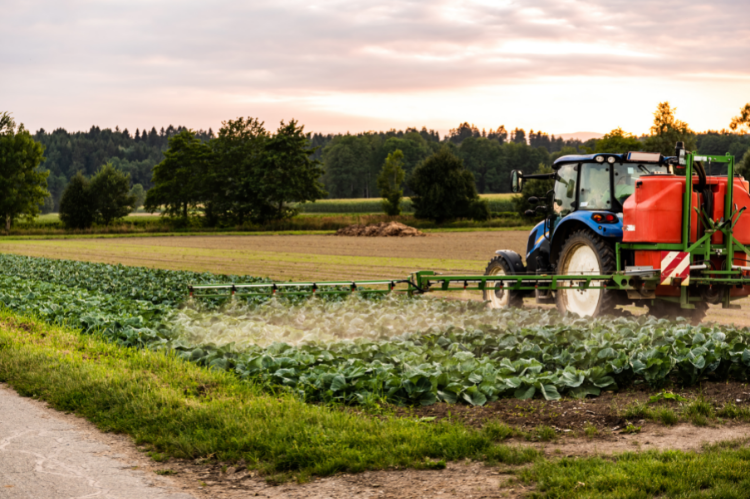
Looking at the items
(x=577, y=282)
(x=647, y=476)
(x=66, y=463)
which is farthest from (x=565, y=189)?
(x=66, y=463)

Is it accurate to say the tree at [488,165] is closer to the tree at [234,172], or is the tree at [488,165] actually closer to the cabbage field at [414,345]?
the tree at [234,172]

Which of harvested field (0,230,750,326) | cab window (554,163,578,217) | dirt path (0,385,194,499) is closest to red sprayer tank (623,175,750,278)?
cab window (554,163,578,217)

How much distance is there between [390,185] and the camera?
94.6 m

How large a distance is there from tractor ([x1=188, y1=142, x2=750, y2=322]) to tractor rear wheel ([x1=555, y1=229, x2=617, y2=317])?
0.05 ft

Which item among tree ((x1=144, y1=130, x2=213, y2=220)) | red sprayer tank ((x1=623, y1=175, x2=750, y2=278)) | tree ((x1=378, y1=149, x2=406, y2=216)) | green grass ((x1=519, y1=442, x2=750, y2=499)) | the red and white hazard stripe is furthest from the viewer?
tree ((x1=378, y1=149, x2=406, y2=216))

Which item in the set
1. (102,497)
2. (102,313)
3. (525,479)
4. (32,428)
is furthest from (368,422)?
(102,313)

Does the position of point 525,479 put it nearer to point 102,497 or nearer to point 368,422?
point 368,422

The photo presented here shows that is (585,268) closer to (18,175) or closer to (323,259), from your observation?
(323,259)

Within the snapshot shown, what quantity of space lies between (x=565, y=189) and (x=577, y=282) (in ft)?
6.11

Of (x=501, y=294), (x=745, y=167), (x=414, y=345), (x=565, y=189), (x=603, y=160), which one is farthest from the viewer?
(x=745, y=167)

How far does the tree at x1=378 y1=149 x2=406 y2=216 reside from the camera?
75500 millimetres

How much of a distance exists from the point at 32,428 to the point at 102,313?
17.8 ft

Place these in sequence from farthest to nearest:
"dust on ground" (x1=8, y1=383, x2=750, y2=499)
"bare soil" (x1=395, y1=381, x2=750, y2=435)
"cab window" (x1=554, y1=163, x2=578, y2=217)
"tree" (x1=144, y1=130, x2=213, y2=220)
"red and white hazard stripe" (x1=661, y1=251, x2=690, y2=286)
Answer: "tree" (x1=144, y1=130, x2=213, y2=220) < "cab window" (x1=554, y1=163, x2=578, y2=217) < "red and white hazard stripe" (x1=661, y1=251, x2=690, y2=286) < "bare soil" (x1=395, y1=381, x2=750, y2=435) < "dust on ground" (x1=8, y1=383, x2=750, y2=499)

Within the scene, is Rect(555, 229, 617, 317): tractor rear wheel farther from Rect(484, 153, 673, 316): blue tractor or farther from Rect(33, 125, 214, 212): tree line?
Rect(33, 125, 214, 212): tree line
